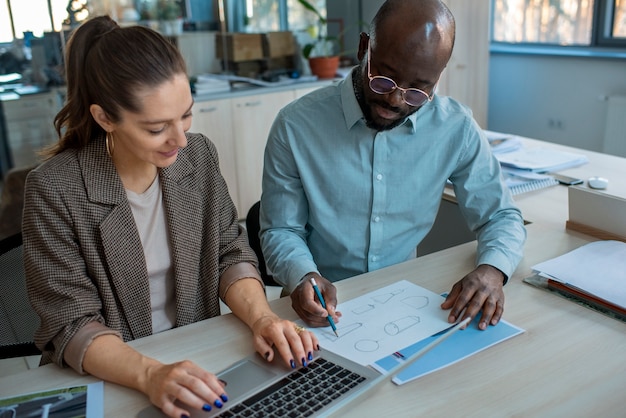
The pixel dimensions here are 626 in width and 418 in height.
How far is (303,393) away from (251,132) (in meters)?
3.24

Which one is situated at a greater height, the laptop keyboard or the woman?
the woman

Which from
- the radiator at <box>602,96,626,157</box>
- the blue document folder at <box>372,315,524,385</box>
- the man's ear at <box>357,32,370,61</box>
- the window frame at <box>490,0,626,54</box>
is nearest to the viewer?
Answer: the blue document folder at <box>372,315,524,385</box>

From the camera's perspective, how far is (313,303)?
1.25m

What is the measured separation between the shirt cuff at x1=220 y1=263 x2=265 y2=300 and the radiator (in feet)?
12.1

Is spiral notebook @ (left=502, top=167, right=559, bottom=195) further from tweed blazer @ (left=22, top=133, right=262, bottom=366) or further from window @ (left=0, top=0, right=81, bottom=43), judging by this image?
window @ (left=0, top=0, right=81, bottom=43)

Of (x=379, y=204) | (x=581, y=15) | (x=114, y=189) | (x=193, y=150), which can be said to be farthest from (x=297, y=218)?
(x=581, y=15)

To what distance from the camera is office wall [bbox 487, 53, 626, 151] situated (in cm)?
446

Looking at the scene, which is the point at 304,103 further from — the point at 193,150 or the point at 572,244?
the point at 572,244

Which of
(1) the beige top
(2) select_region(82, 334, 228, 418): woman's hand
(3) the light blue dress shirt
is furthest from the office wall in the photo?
(2) select_region(82, 334, 228, 418): woman's hand

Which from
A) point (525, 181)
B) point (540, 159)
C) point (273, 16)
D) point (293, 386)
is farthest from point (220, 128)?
point (293, 386)

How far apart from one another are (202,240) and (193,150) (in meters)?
0.20

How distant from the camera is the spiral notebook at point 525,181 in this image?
2091mm

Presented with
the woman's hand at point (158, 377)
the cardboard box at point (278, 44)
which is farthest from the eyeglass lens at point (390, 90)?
the cardboard box at point (278, 44)

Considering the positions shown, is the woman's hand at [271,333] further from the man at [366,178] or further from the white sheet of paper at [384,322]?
the man at [366,178]
